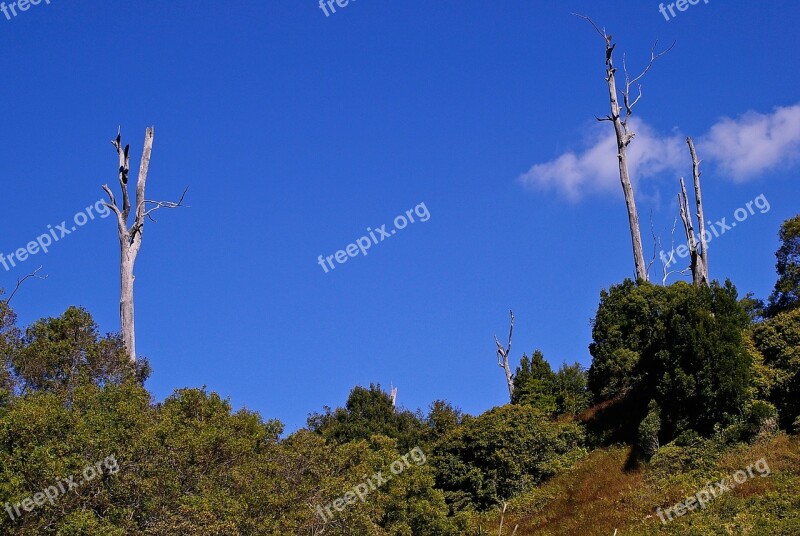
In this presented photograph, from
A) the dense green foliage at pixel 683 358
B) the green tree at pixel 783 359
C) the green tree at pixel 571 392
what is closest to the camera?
the green tree at pixel 783 359

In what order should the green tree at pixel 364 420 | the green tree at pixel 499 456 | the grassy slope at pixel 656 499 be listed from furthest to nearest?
the green tree at pixel 364 420 < the green tree at pixel 499 456 < the grassy slope at pixel 656 499

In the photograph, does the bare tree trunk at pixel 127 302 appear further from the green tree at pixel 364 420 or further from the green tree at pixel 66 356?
the green tree at pixel 364 420

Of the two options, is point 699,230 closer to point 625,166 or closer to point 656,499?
point 625,166

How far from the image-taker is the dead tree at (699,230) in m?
38.4

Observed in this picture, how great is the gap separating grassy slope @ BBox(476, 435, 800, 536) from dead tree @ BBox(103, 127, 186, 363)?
48.6 ft

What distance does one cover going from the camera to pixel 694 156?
1684 inches

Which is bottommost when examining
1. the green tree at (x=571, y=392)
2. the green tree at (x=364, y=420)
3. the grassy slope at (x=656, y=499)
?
the grassy slope at (x=656, y=499)

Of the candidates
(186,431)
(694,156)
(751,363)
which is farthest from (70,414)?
(694,156)

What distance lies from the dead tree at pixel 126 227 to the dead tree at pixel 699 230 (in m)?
22.9

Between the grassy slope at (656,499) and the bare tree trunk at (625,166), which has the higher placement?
the bare tree trunk at (625,166)

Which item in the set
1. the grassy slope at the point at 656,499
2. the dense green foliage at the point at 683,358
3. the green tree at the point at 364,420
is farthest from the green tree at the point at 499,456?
the green tree at the point at 364,420

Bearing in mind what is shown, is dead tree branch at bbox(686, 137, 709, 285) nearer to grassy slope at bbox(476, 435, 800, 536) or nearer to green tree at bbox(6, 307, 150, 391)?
grassy slope at bbox(476, 435, 800, 536)

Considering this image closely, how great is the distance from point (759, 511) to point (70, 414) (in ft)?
56.4

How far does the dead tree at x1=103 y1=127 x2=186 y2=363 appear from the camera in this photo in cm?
3139
